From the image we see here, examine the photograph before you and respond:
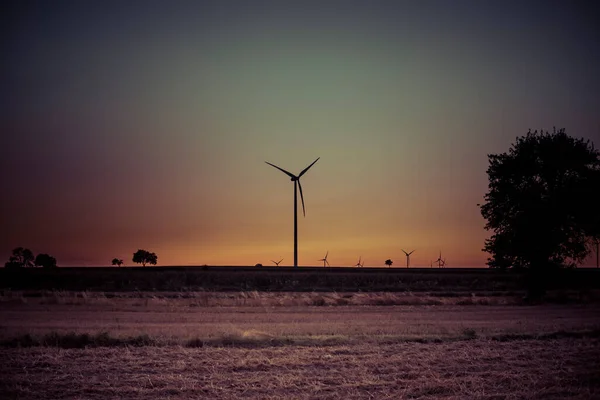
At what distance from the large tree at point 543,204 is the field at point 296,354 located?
8.11 m

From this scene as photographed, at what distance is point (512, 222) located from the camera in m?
40.5

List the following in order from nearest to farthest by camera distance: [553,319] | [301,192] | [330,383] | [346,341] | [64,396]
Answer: [64,396] < [330,383] < [346,341] < [553,319] < [301,192]

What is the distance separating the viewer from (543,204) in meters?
40.2

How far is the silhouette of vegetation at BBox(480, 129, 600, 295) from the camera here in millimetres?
40062

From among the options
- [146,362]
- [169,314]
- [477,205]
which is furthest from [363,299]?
[146,362]

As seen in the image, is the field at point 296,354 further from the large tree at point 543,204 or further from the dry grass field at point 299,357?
the large tree at point 543,204

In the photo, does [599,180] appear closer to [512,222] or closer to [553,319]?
[512,222]

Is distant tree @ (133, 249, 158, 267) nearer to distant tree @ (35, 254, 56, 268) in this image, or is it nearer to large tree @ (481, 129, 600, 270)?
distant tree @ (35, 254, 56, 268)

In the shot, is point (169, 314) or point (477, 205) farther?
point (477, 205)

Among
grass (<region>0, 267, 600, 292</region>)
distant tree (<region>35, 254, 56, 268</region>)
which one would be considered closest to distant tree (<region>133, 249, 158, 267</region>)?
distant tree (<region>35, 254, 56, 268</region>)

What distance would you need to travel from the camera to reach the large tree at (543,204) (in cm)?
4006

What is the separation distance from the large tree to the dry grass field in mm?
10871

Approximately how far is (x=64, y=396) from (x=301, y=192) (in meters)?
53.6

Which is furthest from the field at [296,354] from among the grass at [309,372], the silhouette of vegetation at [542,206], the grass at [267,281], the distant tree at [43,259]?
the distant tree at [43,259]
